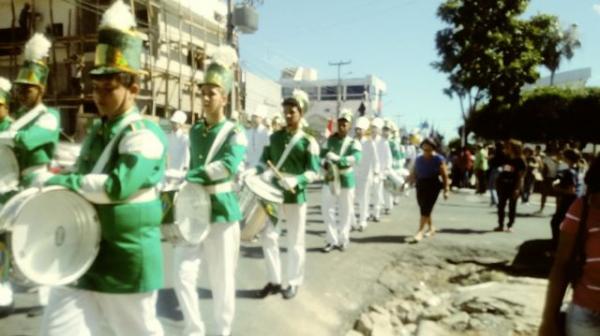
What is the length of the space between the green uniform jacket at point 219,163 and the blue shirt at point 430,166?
630 centimetres

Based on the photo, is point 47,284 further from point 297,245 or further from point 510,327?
point 510,327

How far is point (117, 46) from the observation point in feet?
10.0

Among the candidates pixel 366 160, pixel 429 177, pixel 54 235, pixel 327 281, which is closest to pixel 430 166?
pixel 429 177

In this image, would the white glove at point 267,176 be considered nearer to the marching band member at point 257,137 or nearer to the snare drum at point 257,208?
the snare drum at point 257,208

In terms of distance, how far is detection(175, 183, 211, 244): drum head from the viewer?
4133 millimetres

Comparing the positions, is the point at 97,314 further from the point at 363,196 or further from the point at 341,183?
the point at 363,196

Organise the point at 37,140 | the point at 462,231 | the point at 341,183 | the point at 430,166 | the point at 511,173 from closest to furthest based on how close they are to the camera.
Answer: the point at 37,140 → the point at 341,183 → the point at 430,166 → the point at 511,173 → the point at 462,231

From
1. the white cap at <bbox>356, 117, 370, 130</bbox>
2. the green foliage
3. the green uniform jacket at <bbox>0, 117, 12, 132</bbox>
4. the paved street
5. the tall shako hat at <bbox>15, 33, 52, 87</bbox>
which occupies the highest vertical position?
the green foliage

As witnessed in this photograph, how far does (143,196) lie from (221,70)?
190 centimetres

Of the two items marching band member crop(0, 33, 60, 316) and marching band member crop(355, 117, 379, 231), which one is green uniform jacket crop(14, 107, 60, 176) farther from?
marching band member crop(355, 117, 379, 231)

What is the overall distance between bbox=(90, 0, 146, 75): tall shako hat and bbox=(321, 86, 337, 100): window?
4335 inches

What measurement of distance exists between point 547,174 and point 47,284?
1530 cm

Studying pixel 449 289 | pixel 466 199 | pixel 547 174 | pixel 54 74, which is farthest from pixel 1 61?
pixel 449 289

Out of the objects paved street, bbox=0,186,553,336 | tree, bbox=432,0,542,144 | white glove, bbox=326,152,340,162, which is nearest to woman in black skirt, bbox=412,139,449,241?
paved street, bbox=0,186,553,336
